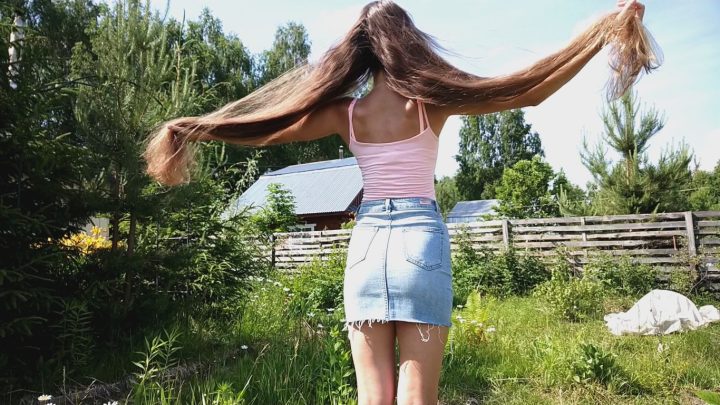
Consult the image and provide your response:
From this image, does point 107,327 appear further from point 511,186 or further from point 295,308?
point 511,186

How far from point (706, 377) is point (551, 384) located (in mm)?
1251

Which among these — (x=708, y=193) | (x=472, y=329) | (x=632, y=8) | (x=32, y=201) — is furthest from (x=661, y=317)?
(x=708, y=193)

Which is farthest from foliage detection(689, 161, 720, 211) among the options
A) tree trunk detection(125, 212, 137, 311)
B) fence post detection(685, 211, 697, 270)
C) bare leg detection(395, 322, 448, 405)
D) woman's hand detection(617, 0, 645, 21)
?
bare leg detection(395, 322, 448, 405)

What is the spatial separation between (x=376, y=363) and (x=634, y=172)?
10.2 meters

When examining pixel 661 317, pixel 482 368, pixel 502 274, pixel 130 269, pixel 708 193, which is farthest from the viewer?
pixel 708 193

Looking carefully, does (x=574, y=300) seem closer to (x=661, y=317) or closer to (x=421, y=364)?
(x=661, y=317)

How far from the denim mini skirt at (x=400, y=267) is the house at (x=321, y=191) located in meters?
16.5

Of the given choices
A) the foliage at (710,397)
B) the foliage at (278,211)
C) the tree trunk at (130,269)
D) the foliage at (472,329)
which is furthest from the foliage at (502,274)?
the foliage at (710,397)

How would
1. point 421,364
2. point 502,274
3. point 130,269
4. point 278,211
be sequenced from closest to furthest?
point 421,364, point 130,269, point 502,274, point 278,211

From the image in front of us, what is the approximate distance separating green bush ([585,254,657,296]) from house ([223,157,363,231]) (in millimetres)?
10889

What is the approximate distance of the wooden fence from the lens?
8.75m

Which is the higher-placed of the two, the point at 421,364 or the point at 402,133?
the point at 402,133

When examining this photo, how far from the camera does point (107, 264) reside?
4.06 metres

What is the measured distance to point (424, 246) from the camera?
4.92ft
